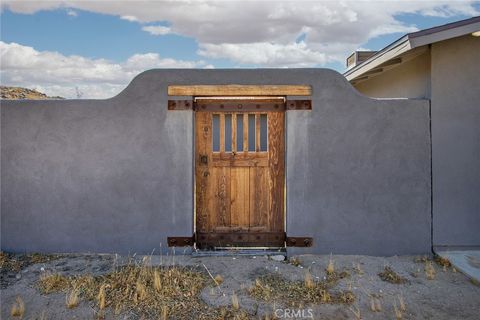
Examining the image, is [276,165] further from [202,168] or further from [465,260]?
[465,260]

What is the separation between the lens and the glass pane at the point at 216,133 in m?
6.09

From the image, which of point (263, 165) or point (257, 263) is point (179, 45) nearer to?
point (263, 165)

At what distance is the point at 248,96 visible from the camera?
597 centimetres

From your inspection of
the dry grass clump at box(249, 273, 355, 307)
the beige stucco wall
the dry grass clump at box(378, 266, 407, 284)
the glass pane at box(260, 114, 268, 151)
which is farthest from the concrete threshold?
the glass pane at box(260, 114, 268, 151)

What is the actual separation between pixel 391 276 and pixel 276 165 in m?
2.13

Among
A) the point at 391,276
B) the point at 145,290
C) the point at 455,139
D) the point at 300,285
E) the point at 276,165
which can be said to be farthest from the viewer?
the point at 276,165

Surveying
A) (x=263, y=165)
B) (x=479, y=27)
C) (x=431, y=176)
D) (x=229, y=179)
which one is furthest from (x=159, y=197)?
(x=479, y=27)

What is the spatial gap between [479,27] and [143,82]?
4.67m

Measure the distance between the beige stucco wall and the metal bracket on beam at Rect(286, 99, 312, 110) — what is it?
1751 millimetres

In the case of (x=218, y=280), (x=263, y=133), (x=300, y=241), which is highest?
(x=263, y=133)

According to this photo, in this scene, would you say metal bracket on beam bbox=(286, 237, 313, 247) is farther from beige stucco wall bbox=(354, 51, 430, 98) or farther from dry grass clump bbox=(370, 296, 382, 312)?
beige stucco wall bbox=(354, 51, 430, 98)

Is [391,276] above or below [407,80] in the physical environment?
below

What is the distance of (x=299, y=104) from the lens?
5.86 meters

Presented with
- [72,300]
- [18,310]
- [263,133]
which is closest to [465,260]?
[263,133]
